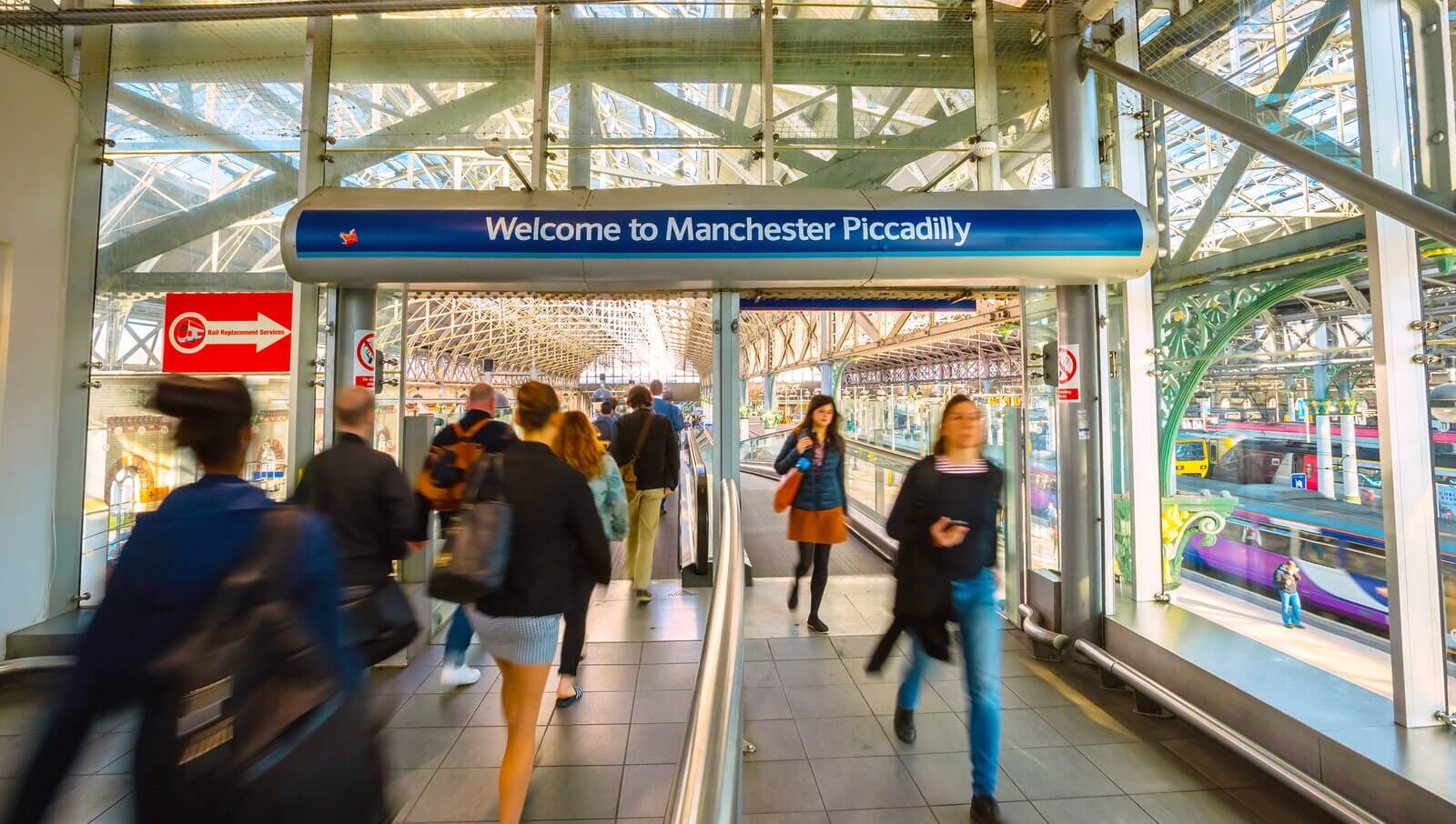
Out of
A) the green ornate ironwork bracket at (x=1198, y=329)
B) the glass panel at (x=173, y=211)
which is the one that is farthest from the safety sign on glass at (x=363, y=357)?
the green ornate ironwork bracket at (x=1198, y=329)

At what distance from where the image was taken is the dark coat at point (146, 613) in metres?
0.95

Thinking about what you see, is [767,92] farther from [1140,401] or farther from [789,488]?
[1140,401]

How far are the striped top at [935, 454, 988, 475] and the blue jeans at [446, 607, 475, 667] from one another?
2703 mm

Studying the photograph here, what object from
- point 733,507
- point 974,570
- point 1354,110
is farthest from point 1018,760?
point 1354,110

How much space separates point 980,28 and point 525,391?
5.10m

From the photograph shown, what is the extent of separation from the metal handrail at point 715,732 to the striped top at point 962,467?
1.49 metres

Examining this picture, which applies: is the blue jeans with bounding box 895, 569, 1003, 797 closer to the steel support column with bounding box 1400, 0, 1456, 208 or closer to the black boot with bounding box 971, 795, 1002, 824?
the black boot with bounding box 971, 795, 1002, 824

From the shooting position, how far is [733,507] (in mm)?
2381

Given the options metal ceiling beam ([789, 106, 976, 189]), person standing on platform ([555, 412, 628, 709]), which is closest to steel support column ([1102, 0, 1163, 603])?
metal ceiling beam ([789, 106, 976, 189])

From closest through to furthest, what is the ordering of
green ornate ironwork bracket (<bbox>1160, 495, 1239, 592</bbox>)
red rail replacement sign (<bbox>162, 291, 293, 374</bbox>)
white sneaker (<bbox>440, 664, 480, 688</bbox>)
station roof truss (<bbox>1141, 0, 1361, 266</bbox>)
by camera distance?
station roof truss (<bbox>1141, 0, 1361, 266</bbox>)
white sneaker (<bbox>440, 664, 480, 688</bbox>)
green ornate ironwork bracket (<bbox>1160, 495, 1239, 592</bbox>)
red rail replacement sign (<bbox>162, 291, 293, 374</bbox>)

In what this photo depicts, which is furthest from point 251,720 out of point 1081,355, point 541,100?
point 541,100

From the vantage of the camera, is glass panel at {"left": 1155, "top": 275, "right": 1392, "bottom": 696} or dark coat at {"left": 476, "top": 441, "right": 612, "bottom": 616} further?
glass panel at {"left": 1155, "top": 275, "right": 1392, "bottom": 696}

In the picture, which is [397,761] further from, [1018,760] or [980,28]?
[980,28]

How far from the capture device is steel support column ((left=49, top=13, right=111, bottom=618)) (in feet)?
14.5
